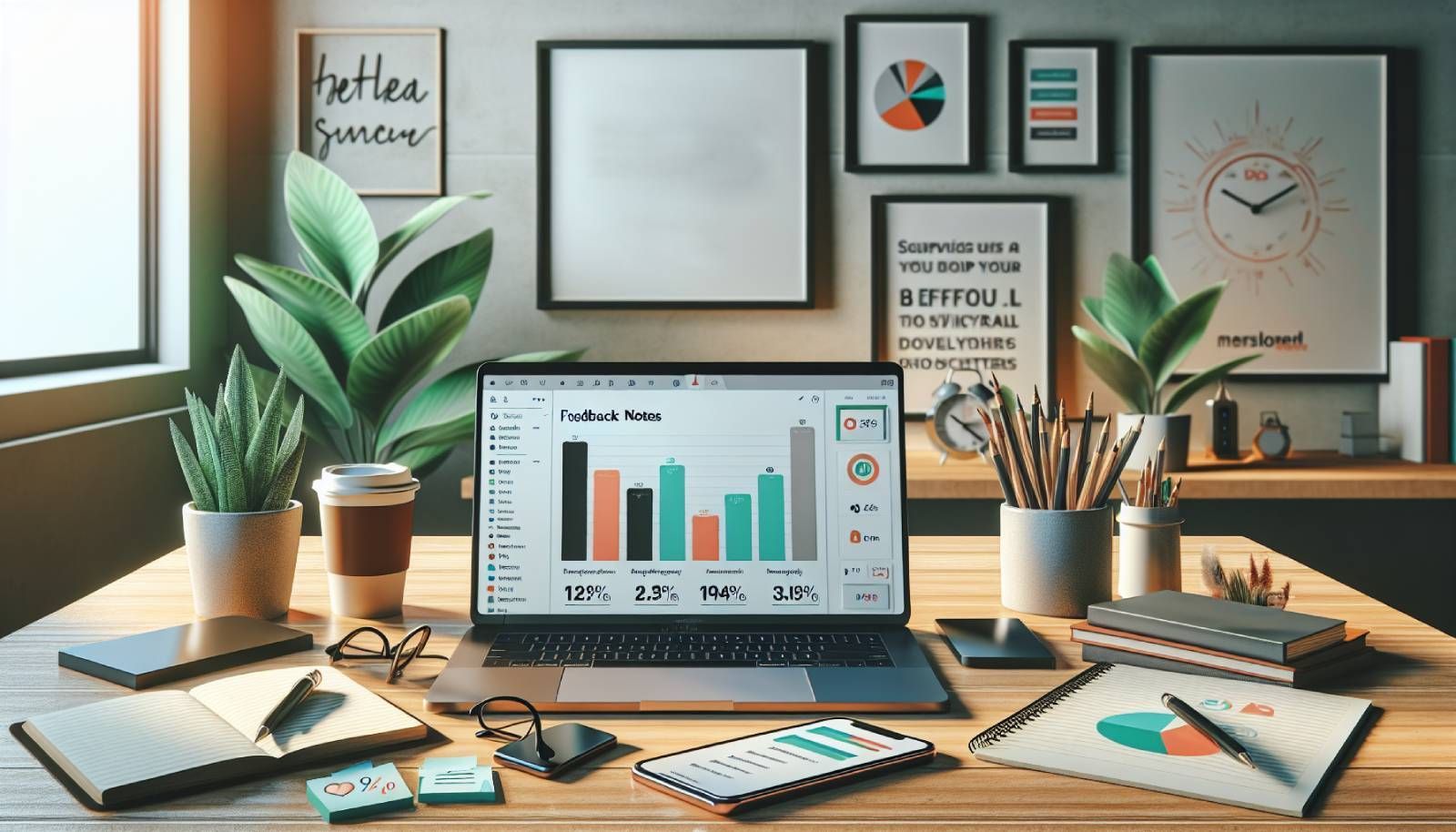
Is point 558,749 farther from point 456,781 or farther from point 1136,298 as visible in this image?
point 1136,298

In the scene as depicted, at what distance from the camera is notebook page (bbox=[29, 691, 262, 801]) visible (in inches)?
31.0

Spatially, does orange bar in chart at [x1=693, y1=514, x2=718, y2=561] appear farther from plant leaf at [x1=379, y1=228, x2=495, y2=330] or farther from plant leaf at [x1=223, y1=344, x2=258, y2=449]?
plant leaf at [x1=379, y1=228, x2=495, y2=330]

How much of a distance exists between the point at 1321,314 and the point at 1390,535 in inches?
25.7

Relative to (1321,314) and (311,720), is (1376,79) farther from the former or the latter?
(311,720)

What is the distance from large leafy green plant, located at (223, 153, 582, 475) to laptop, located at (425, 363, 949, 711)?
1.34 meters

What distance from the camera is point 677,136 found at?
308 cm

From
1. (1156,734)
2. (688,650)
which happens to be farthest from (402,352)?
(1156,734)

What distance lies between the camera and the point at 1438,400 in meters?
2.87

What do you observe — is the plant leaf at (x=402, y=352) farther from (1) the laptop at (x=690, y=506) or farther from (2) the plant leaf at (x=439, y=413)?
(1) the laptop at (x=690, y=506)

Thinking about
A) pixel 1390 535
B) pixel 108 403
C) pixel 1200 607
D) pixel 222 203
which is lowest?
pixel 1390 535

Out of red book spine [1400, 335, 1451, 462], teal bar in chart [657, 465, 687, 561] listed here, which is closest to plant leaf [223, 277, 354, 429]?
teal bar in chart [657, 465, 687, 561]

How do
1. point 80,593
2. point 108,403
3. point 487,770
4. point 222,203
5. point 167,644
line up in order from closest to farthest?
point 487,770
point 167,644
point 80,593
point 108,403
point 222,203

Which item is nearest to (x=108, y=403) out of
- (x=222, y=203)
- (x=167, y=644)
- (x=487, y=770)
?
(x=222, y=203)

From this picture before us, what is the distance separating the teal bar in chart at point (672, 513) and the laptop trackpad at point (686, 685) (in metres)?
0.16
